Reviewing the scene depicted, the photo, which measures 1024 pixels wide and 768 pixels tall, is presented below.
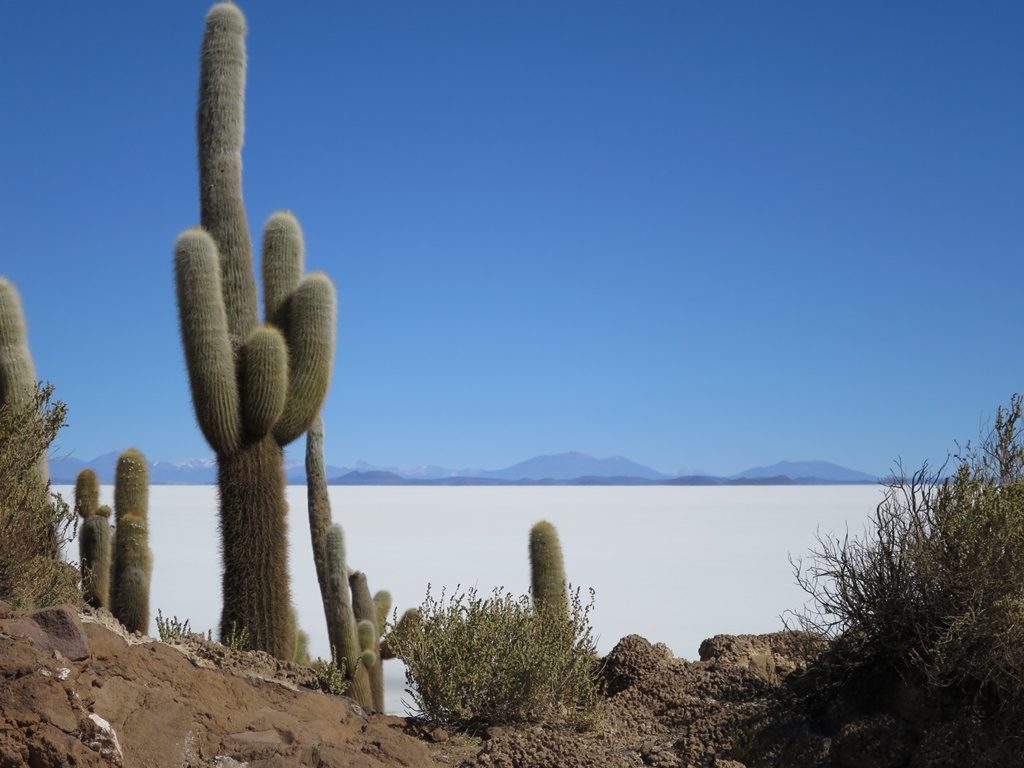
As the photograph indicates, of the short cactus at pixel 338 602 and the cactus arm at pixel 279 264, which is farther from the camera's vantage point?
the short cactus at pixel 338 602

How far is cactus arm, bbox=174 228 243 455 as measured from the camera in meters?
9.66

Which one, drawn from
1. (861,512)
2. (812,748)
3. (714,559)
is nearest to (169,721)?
(812,748)

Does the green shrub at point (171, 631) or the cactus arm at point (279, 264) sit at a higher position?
the cactus arm at point (279, 264)

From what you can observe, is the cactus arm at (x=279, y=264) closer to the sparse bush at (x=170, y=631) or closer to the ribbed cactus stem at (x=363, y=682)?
the sparse bush at (x=170, y=631)

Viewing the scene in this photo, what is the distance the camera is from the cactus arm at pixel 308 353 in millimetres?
10195

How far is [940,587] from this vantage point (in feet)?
21.5

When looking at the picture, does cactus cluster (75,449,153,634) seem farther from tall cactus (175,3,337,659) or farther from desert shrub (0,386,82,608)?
desert shrub (0,386,82,608)

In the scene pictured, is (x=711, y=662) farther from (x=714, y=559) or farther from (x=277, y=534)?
(x=714, y=559)

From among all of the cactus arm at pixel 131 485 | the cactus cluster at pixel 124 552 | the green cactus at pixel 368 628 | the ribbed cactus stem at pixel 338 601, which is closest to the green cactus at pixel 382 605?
the green cactus at pixel 368 628

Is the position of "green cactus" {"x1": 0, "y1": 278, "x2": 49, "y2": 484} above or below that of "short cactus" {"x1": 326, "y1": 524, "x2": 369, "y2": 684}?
above

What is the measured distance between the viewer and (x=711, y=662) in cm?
839

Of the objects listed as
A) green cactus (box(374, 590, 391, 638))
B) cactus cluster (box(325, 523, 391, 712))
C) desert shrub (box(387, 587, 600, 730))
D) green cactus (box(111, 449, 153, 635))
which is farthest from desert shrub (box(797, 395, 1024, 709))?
green cactus (box(374, 590, 391, 638))

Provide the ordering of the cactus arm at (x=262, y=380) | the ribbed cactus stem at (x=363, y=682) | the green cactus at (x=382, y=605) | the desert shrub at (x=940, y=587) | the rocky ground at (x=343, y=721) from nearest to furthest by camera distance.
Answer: the rocky ground at (x=343, y=721)
the desert shrub at (x=940, y=587)
the cactus arm at (x=262, y=380)
the ribbed cactus stem at (x=363, y=682)
the green cactus at (x=382, y=605)

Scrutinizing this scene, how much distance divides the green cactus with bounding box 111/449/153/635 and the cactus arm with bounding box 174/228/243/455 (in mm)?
2530
